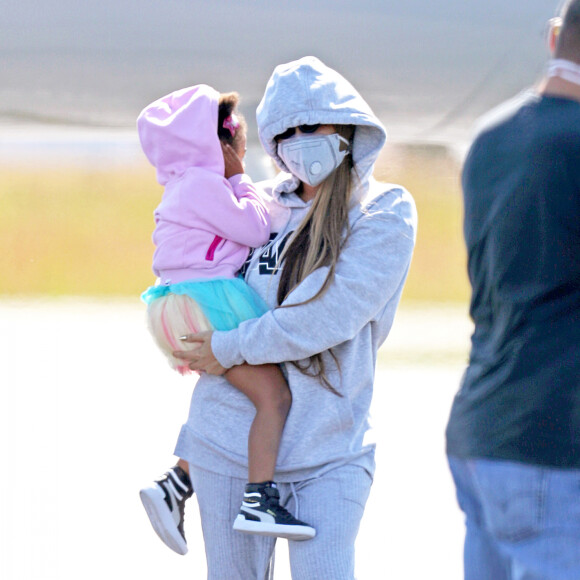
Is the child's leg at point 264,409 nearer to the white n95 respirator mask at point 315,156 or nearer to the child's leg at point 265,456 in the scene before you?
the child's leg at point 265,456

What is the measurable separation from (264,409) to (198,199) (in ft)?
1.57

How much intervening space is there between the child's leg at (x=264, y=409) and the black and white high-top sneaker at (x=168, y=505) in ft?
0.95

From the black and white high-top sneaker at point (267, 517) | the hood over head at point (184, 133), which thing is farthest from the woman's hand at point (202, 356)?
the hood over head at point (184, 133)

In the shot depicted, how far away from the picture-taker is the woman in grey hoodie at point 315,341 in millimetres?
1669

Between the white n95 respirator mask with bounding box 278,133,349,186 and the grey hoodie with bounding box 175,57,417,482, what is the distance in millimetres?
39

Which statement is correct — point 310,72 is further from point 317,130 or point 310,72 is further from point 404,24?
point 404,24

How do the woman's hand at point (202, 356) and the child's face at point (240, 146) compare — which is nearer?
the woman's hand at point (202, 356)

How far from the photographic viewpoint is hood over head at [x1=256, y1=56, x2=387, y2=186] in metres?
1.74

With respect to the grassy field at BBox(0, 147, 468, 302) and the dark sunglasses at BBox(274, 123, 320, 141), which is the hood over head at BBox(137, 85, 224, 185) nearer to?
the dark sunglasses at BBox(274, 123, 320, 141)

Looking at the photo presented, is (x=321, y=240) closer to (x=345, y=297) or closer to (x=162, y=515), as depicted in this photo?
(x=345, y=297)

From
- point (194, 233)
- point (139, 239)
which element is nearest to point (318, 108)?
point (194, 233)

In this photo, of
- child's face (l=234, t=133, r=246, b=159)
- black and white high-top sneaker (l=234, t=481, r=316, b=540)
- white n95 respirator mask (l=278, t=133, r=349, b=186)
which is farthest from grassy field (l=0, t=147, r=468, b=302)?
black and white high-top sneaker (l=234, t=481, r=316, b=540)

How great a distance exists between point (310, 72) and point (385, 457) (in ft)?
7.41

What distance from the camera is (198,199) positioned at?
1860 millimetres
